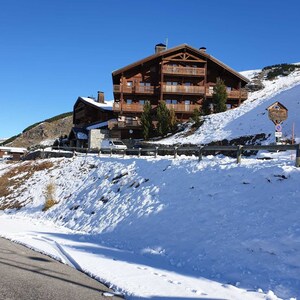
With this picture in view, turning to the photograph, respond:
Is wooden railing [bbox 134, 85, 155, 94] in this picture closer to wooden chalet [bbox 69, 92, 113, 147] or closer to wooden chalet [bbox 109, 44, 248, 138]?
wooden chalet [bbox 109, 44, 248, 138]

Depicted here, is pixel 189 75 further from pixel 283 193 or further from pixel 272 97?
pixel 283 193

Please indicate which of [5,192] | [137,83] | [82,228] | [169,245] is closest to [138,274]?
[169,245]

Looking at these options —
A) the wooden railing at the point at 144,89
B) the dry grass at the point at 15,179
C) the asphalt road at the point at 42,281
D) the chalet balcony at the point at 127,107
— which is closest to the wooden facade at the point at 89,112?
the chalet balcony at the point at 127,107

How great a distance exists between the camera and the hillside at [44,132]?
3556 inches

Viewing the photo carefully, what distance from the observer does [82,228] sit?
16094 mm

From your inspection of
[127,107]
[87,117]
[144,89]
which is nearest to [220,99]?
[144,89]

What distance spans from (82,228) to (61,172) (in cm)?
1099

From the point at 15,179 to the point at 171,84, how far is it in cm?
2638

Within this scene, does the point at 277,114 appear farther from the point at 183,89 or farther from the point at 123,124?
the point at 123,124

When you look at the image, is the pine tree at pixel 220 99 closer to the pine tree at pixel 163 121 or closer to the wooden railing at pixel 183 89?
the wooden railing at pixel 183 89

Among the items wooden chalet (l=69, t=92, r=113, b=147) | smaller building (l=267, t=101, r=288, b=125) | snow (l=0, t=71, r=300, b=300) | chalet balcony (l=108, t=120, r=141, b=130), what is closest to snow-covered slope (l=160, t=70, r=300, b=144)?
smaller building (l=267, t=101, r=288, b=125)

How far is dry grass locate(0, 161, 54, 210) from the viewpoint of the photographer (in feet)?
80.0

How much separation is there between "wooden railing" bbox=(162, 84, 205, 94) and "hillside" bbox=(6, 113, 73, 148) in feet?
159

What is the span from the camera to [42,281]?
7645 mm
